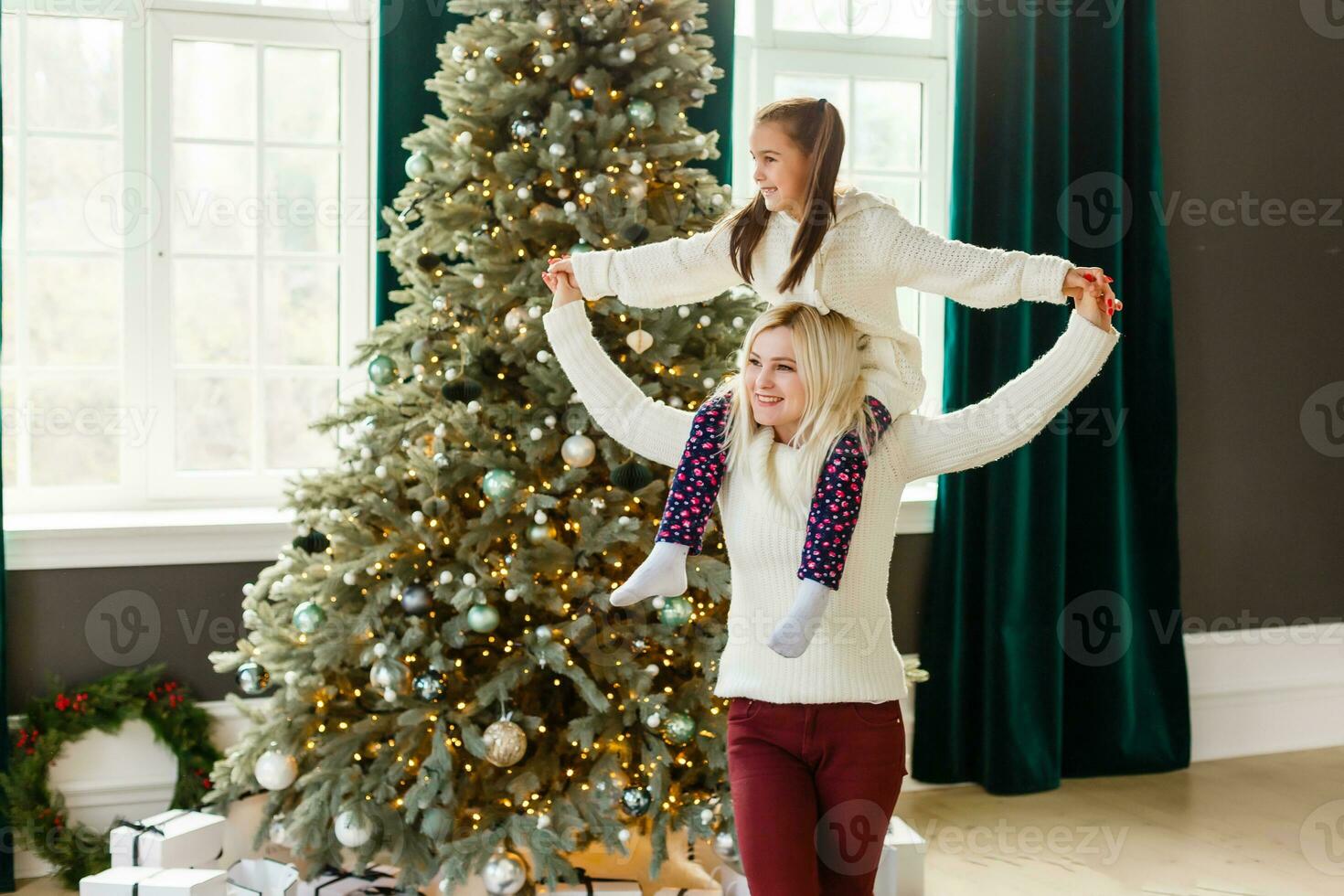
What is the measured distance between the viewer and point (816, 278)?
1944mm

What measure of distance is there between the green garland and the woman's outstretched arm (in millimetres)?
2106

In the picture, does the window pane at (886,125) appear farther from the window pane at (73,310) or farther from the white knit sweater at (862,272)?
the window pane at (73,310)

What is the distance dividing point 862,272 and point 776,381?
26 cm

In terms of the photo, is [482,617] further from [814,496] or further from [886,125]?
[886,125]

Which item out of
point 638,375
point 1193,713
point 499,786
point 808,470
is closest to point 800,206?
point 808,470

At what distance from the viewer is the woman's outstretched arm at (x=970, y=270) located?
5.96 feet

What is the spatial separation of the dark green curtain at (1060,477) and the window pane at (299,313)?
5.70 ft

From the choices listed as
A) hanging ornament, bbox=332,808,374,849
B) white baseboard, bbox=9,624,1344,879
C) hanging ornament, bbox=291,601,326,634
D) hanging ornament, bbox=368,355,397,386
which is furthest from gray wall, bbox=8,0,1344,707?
hanging ornament, bbox=332,808,374,849

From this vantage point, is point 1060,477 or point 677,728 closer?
point 677,728

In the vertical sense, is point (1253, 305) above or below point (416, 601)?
above

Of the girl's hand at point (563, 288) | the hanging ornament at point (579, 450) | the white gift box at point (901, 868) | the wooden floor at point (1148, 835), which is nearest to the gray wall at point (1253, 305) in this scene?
the wooden floor at point (1148, 835)

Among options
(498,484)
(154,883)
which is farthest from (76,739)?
(498,484)

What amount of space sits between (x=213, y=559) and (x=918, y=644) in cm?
197

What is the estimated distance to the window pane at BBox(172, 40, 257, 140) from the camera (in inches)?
132
